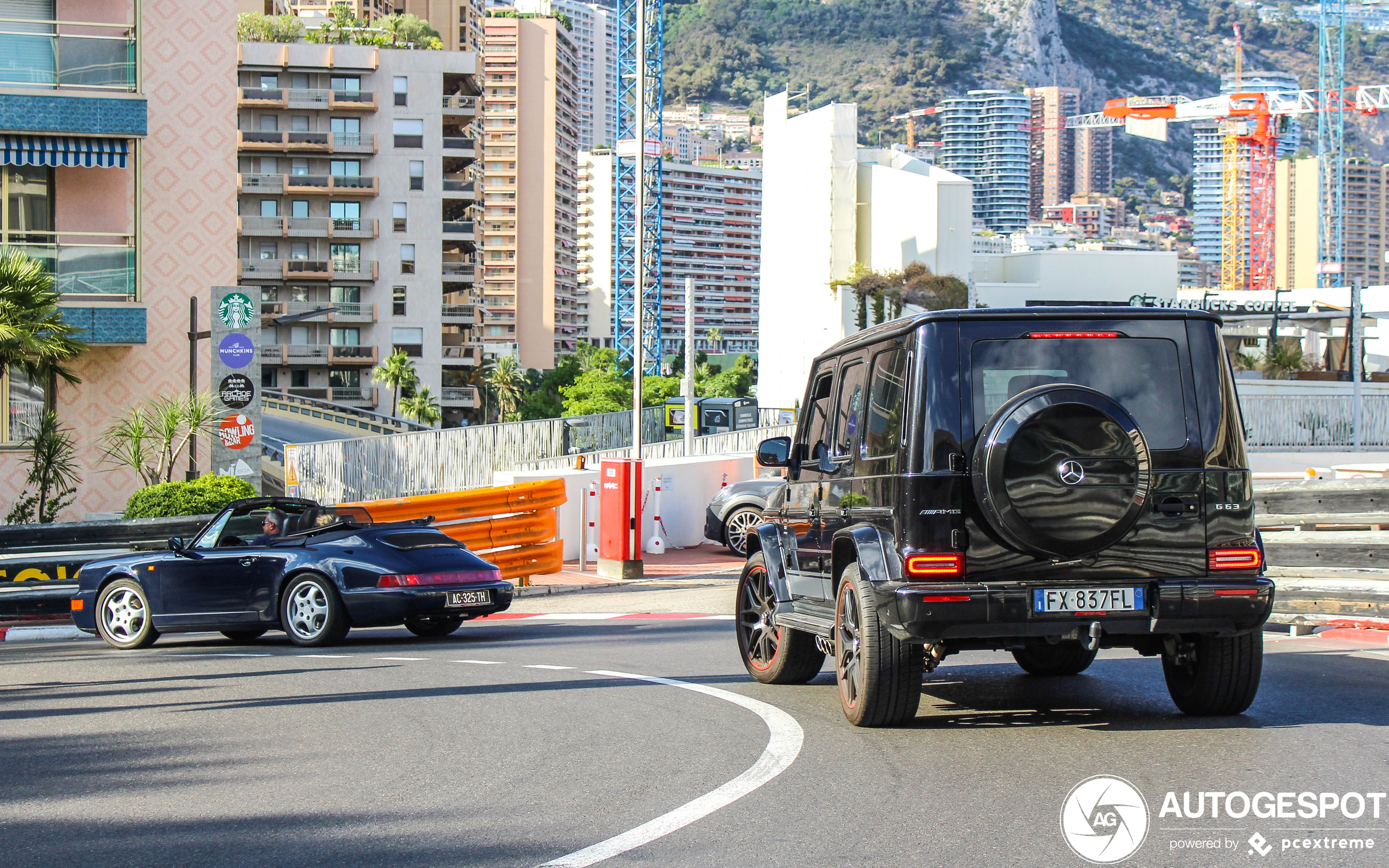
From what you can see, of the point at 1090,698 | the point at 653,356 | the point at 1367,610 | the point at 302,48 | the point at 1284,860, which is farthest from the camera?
the point at 653,356

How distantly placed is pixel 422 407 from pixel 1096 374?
81.5 m

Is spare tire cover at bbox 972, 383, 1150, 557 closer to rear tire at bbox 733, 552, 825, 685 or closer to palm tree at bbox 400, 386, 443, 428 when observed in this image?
rear tire at bbox 733, 552, 825, 685

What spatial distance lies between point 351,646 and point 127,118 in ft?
45.6

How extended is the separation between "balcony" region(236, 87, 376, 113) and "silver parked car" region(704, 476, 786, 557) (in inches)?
2788

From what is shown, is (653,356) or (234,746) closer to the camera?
(234,746)

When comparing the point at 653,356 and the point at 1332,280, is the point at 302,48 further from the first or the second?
the point at 1332,280

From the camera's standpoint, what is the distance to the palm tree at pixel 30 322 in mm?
17000

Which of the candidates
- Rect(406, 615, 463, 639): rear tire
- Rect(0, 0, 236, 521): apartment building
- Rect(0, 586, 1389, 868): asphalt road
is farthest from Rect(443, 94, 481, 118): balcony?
Rect(0, 586, 1389, 868): asphalt road

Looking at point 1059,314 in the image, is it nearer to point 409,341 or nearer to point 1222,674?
point 1222,674

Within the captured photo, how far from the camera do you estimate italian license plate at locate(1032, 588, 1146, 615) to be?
21.1ft

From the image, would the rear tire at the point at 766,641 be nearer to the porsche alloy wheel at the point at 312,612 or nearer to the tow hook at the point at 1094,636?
the tow hook at the point at 1094,636

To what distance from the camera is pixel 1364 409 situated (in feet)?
121

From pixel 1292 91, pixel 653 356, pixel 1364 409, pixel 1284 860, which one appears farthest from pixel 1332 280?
pixel 1284 860

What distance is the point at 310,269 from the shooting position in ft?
281
